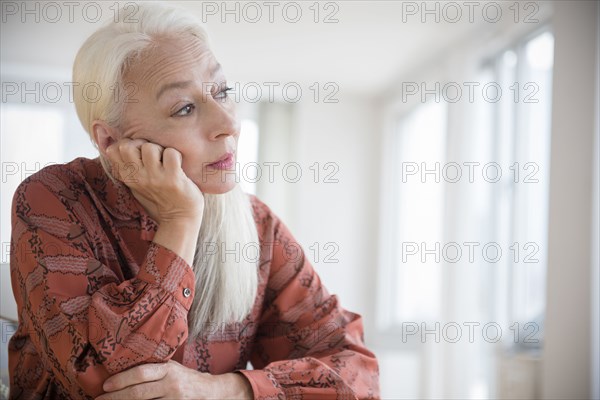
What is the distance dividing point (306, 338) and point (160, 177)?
489 millimetres

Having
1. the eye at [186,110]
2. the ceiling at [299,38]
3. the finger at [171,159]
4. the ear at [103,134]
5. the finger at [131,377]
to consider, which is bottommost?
the finger at [131,377]

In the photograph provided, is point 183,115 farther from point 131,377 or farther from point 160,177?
point 131,377

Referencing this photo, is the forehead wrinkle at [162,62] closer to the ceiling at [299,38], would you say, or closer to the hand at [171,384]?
the hand at [171,384]

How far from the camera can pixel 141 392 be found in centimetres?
113

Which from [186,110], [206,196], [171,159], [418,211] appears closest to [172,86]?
[186,110]

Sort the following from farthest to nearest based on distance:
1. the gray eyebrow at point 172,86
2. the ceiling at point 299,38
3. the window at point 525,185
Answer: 1. the ceiling at point 299,38
2. the window at point 525,185
3. the gray eyebrow at point 172,86

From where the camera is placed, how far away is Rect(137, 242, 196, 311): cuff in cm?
119

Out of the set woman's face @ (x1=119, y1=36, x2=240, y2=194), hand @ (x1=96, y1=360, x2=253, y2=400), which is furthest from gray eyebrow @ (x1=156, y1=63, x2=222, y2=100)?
hand @ (x1=96, y1=360, x2=253, y2=400)

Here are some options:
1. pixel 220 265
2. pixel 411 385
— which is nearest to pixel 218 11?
pixel 220 265

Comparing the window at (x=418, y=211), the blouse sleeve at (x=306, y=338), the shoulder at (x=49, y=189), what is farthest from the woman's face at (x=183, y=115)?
the window at (x=418, y=211)

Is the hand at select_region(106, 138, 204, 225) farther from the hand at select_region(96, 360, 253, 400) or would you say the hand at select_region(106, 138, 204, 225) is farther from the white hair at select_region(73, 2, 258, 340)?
the hand at select_region(96, 360, 253, 400)

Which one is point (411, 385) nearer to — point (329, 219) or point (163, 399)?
point (329, 219)

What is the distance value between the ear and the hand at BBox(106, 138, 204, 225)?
0.08 metres

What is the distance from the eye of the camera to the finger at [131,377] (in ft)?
3.68
